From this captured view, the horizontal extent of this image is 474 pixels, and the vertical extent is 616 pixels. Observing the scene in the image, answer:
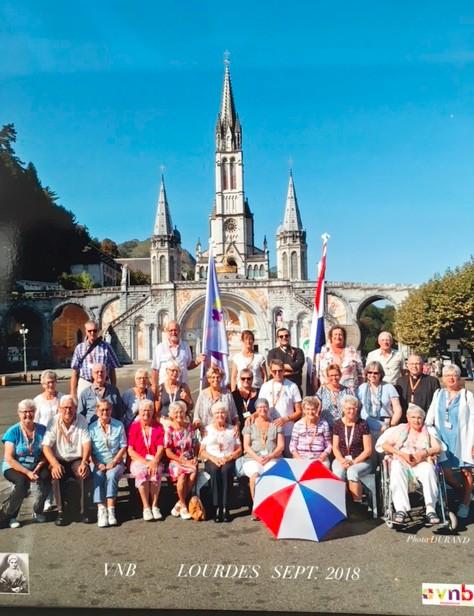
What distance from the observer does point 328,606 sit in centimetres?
458

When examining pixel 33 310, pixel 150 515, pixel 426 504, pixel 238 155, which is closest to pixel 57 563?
pixel 150 515

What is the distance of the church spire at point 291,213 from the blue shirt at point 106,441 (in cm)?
329

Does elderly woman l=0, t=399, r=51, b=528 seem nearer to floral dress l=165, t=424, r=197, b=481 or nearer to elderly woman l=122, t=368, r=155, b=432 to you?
elderly woman l=122, t=368, r=155, b=432

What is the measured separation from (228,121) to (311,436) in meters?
3.82

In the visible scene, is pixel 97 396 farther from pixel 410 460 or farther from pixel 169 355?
pixel 410 460

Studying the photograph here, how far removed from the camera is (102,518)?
558 cm

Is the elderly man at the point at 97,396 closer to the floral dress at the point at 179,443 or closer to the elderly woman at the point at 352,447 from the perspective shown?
the floral dress at the point at 179,443

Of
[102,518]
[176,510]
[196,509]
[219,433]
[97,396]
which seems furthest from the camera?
[97,396]

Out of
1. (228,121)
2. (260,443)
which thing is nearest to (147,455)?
(260,443)

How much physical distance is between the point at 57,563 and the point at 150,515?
1.02 meters

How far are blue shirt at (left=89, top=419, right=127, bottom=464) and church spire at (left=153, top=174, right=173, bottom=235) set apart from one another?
272 centimetres

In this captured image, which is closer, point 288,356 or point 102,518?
point 102,518

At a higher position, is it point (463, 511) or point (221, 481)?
point (221, 481)

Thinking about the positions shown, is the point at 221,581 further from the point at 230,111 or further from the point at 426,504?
the point at 230,111
